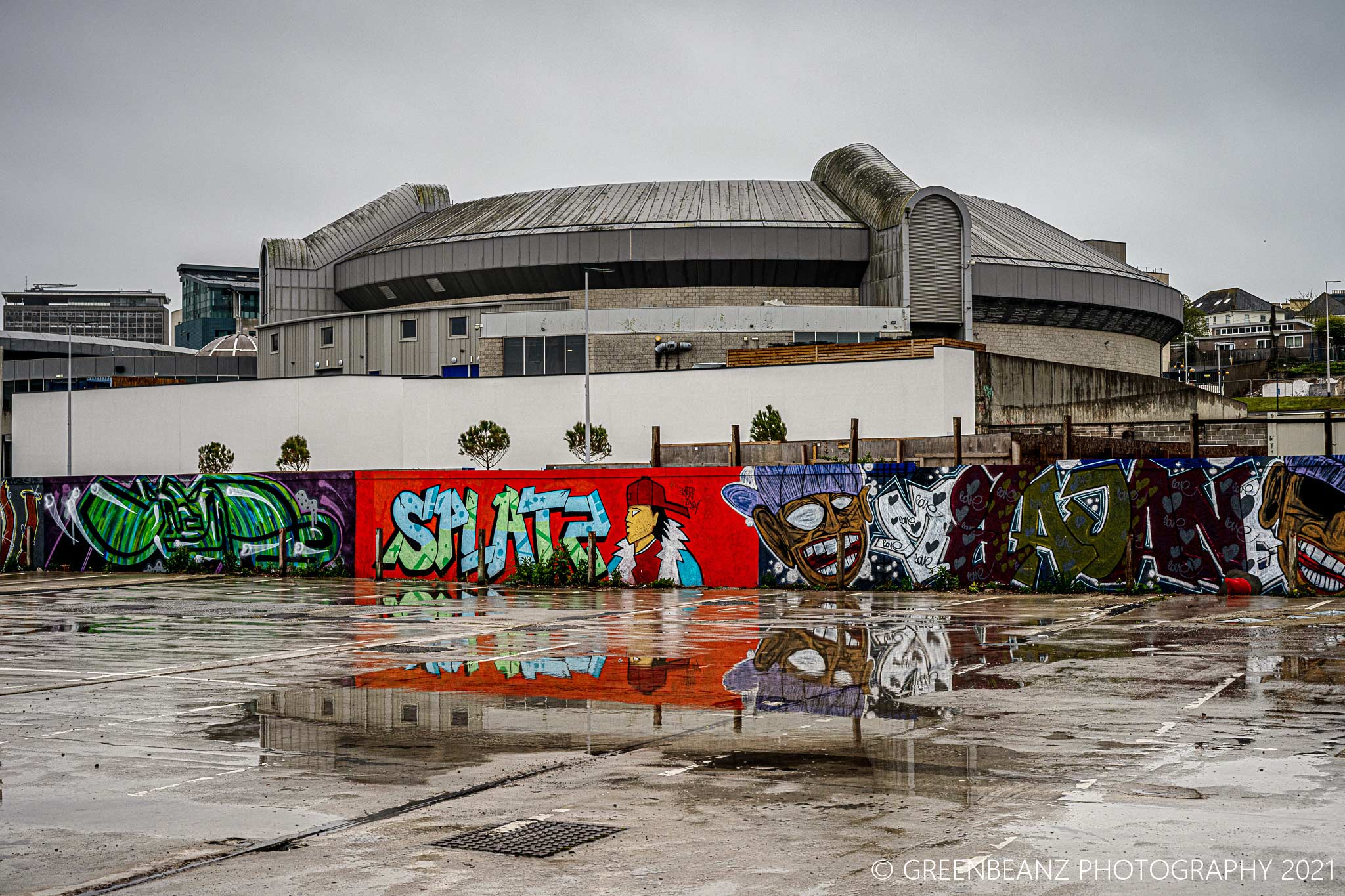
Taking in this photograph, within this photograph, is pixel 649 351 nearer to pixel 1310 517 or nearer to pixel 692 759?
pixel 1310 517

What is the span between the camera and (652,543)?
28922mm

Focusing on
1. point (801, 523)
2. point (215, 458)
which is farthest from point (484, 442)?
point (801, 523)

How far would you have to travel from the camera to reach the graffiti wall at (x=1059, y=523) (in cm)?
2328

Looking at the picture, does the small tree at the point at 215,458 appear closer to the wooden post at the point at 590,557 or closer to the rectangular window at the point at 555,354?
the rectangular window at the point at 555,354

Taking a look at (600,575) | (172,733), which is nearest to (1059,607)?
(600,575)

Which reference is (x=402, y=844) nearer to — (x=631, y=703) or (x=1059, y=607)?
(x=631, y=703)

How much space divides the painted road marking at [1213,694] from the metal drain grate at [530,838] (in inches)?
246

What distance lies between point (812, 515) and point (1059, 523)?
5.04 meters

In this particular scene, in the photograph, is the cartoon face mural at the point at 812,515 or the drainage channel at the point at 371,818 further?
the cartoon face mural at the point at 812,515

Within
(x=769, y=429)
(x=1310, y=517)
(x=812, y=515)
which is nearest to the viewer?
(x=1310, y=517)

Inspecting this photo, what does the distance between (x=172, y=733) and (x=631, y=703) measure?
4102 millimetres

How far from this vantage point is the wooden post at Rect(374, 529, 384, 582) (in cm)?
3192

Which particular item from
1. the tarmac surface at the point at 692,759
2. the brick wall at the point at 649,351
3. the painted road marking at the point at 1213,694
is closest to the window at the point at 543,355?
the brick wall at the point at 649,351

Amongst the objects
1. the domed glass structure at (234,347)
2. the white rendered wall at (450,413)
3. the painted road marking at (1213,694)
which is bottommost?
the painted road marking at (1213,694)
